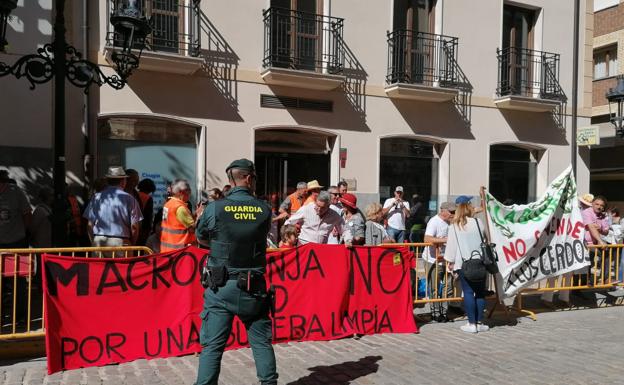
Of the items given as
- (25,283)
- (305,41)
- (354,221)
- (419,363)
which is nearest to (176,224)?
(25,283)

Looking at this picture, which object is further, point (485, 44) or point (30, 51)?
point (485, 44)

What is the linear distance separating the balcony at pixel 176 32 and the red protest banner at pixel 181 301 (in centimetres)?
572

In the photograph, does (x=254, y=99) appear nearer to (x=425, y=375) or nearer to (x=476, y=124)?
(x=476, y=124)

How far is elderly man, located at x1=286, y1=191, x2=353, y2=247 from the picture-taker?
25.0 feet

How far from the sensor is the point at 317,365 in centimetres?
572

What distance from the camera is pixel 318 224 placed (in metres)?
7.64

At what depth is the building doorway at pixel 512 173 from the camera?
1494cm

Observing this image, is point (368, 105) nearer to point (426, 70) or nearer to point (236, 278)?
point (426, 70)

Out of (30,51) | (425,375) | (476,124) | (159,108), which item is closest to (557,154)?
(476,124)

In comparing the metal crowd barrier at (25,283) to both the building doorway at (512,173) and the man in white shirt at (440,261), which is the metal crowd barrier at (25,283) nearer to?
the man in white shirt at (440,261)

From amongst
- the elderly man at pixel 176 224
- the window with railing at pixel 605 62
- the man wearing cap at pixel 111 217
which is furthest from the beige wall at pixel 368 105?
the window with railing at pixel 605 62

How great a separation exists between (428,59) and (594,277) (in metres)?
6.86

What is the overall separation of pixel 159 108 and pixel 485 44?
844 cm

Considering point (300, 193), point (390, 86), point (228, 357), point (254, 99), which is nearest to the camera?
point (228, 357)
